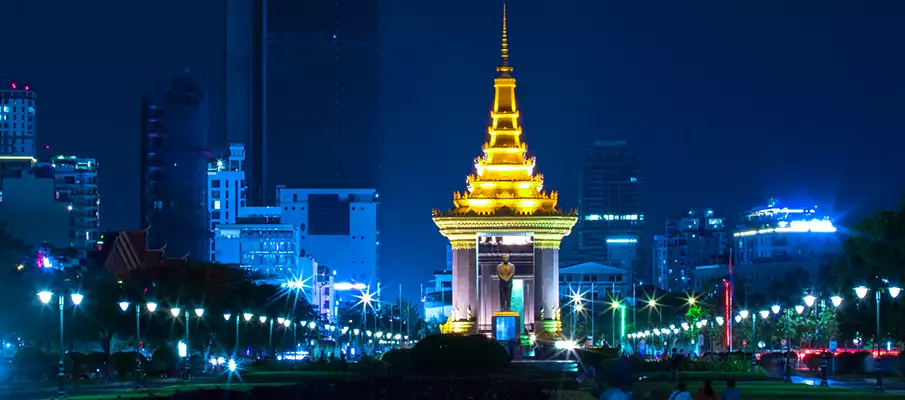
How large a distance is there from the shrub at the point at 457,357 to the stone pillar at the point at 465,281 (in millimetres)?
40145

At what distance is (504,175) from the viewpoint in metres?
125

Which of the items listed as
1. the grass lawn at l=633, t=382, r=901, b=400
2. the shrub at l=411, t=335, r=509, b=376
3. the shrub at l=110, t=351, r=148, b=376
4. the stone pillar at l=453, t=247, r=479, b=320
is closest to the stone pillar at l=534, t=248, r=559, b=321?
the stone pillar at l=453, t=247, r=479, b=320

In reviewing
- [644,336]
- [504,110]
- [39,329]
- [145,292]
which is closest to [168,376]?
[39,329]

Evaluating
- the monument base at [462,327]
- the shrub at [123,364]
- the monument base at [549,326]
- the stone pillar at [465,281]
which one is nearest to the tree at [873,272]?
the monument base at [549,326]

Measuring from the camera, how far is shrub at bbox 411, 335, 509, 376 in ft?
263

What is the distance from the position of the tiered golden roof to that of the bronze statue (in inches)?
137

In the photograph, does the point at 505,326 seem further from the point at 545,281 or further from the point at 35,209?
the point at 35,209

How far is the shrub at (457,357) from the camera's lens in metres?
80.2

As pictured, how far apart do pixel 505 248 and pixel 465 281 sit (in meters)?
3.49

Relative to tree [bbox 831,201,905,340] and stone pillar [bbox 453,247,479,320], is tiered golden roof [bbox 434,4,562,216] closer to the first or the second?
stone pillar [bbox 453,247,479,320]

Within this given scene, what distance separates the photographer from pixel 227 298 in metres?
121

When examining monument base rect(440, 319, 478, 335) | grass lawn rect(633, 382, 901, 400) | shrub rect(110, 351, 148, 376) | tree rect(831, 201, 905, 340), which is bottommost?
grass lawn rect(633, 382, 901, 400)

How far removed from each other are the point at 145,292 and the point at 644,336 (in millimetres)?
69779

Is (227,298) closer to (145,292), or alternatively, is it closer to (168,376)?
(145,292)
